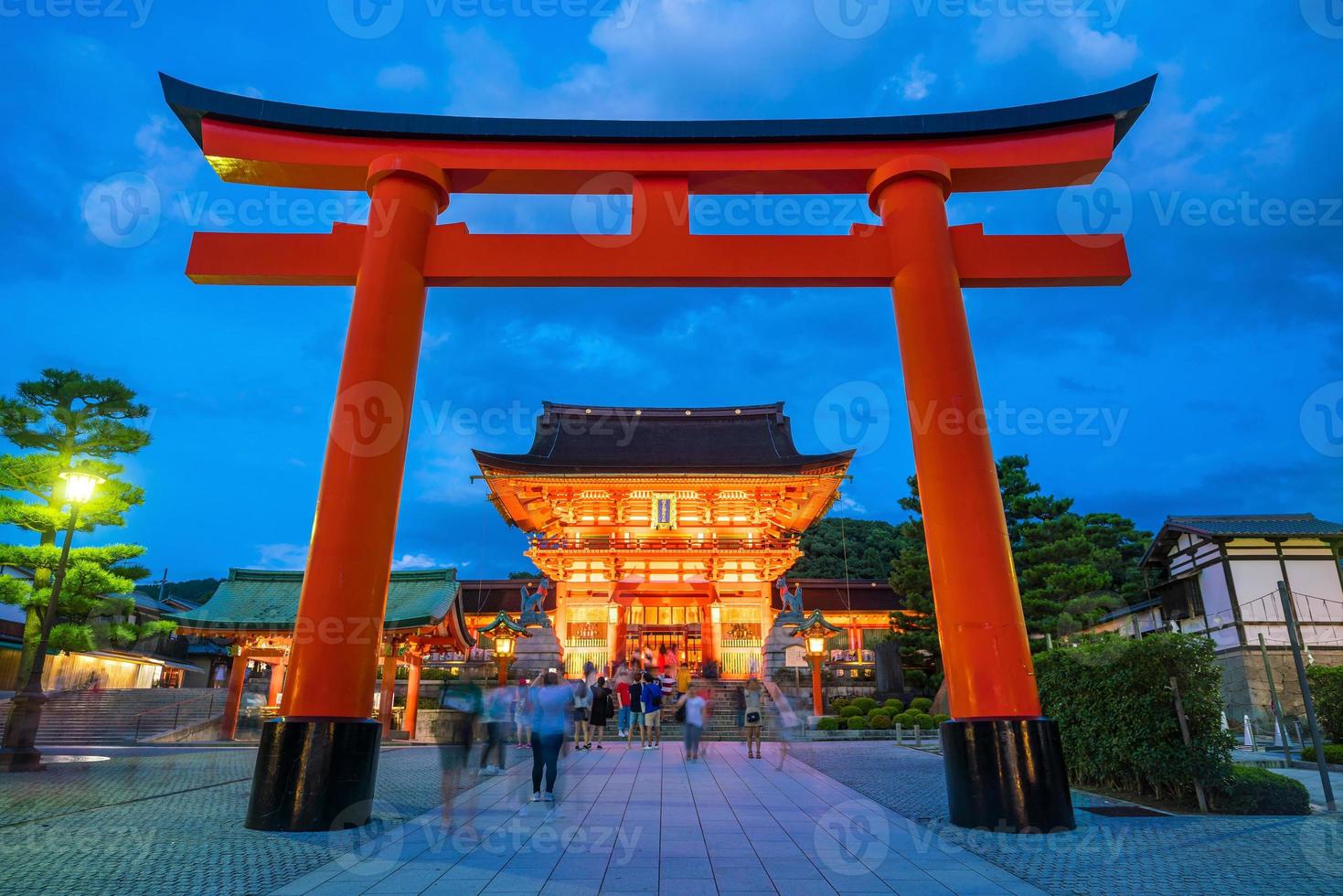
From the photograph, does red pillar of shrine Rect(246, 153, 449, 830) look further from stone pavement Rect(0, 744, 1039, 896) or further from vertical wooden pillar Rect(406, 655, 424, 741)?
vertical wooden pillar Rect(406, 655, 424, 741)

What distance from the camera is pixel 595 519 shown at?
28.6 meters

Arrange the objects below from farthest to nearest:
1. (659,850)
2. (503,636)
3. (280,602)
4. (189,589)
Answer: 1. (189,589)
2. (503,636)
3. (280,602)
4. (659,850)

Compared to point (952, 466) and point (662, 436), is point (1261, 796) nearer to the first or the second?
point (952, 466)

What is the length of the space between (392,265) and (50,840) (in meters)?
6.00

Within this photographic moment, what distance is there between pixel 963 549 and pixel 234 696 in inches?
809

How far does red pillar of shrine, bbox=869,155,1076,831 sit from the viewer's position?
20.2 feet

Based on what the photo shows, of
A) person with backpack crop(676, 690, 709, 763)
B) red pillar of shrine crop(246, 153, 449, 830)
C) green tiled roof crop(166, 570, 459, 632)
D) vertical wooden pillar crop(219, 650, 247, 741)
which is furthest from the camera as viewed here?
vertical wooden pillar crop(219, 650, 247, 741)

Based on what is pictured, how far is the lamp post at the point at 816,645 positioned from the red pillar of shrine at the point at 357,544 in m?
15.9

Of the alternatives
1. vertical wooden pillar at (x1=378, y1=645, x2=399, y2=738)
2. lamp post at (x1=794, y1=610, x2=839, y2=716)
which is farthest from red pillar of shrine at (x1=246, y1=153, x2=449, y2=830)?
lamp post at (x1=794, y1=610, x2=839, y2=716)

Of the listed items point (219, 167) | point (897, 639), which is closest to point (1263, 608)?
point (897, 639)

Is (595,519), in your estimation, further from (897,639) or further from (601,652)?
(897,639)

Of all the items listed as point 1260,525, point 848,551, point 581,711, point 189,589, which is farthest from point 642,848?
point 189,589

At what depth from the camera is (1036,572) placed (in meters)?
23.1

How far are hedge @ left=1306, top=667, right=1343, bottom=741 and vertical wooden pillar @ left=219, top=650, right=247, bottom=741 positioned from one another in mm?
25395
